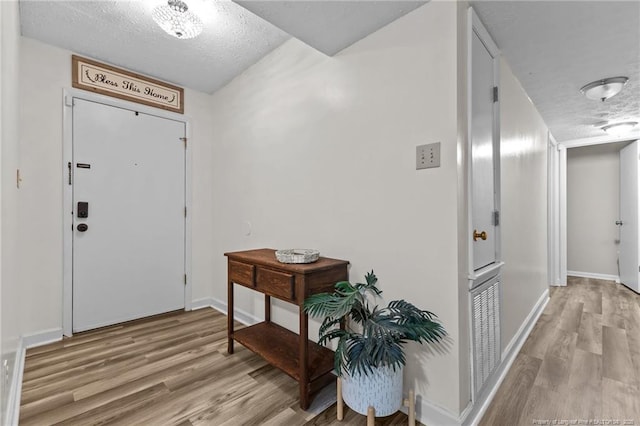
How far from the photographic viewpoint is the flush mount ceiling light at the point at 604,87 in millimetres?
2232

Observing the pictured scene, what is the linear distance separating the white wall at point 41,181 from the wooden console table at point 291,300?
1.60 m

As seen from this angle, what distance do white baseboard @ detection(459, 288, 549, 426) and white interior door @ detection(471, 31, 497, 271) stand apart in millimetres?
729

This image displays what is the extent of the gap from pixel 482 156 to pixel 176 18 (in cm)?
210

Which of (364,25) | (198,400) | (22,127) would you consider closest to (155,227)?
(22,127)

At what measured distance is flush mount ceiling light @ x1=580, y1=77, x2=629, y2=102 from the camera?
223cm

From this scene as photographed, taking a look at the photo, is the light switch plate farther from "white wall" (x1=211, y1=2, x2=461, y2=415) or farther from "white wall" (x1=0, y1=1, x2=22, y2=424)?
"white wall" (x1=0, y1=1, x2=22, y2=424)

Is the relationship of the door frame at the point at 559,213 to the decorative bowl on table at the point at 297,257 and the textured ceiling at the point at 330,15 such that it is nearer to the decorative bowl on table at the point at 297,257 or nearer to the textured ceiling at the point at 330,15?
the textured ceiling at the point at 330,15

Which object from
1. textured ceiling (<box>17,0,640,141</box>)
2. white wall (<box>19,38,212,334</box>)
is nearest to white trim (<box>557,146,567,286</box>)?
textured ceiling (<box>17,0,640,141</box>)

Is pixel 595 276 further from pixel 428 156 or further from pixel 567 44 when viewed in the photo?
pixel 428 156

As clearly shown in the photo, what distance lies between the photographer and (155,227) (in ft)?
9.87

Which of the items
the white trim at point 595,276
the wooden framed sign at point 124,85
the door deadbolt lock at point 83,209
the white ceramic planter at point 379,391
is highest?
the wooden framed sign at point 124,85

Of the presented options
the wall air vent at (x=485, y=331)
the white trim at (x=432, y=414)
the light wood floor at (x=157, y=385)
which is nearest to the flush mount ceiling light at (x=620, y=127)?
the wall air vent at (x=485, y=331)

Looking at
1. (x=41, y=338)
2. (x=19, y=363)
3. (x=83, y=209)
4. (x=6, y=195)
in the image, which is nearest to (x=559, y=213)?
(x=6, y=195)

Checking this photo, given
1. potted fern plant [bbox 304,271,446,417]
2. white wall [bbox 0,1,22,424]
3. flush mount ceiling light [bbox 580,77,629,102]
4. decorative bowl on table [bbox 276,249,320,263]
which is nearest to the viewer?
white wall [bbox 0,1,22,424]
